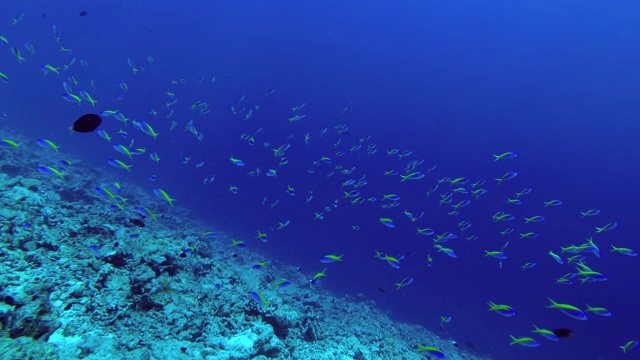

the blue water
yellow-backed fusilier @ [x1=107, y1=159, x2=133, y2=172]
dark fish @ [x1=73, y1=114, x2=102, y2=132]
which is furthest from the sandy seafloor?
the blue water

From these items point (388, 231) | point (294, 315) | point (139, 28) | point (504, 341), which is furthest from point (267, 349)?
point (139, 28)

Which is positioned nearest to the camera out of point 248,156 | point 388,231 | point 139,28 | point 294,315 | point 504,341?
point 294,315

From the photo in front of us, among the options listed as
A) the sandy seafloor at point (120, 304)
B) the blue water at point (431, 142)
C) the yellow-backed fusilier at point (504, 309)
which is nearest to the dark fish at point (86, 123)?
the sandy seafloor at point (120, 304)

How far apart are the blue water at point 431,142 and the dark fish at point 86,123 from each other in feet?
75.8

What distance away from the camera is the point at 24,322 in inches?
138

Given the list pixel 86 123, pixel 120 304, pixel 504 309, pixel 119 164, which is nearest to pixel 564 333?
pixel 504 309

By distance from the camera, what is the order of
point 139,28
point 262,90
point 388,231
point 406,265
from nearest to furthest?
1. point 406,265
2. point 388,231
3. point 262,90
4. point 139,28

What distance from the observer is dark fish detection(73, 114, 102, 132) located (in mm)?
4684

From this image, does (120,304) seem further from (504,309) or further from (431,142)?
(431,142)

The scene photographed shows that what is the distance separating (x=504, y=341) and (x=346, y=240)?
20.5 metres

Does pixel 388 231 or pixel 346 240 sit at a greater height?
pixel 388 231

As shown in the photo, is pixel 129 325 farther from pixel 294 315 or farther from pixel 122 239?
pixel 294 315

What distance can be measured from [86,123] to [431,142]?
68969mm

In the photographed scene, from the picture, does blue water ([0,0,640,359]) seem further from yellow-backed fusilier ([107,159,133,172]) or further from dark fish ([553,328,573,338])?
dark fish ([553,328,573,338])
